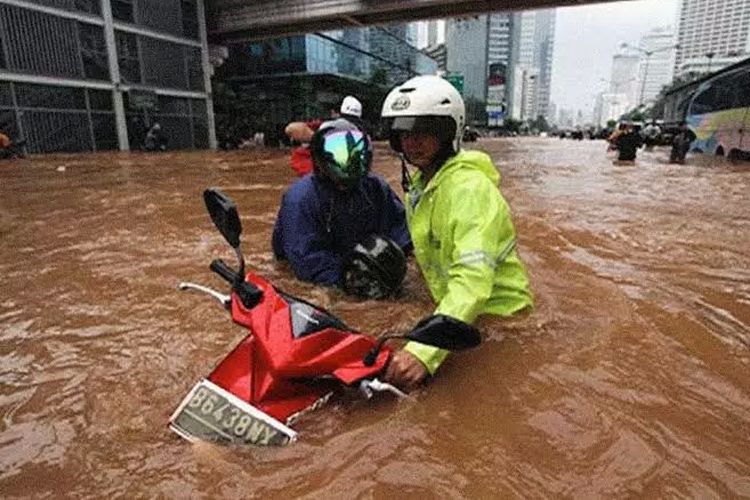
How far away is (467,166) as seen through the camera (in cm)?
238

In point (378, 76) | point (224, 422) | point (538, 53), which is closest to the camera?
point (224, 422)

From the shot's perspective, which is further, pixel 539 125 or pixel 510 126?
pixel 539 125

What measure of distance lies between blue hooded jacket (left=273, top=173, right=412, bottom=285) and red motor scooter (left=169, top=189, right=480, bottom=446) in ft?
5.29

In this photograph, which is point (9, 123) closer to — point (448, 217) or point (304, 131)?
point (304, 131)

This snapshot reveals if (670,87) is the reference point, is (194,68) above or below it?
above

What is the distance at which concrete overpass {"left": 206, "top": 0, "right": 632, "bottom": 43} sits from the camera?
73.3 ft

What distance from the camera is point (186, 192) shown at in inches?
365

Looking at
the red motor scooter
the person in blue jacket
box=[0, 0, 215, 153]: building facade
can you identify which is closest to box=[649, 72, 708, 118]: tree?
box=[0, 0, 215, 153]: building facade

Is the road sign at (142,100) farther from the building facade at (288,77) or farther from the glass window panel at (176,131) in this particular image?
the building facade at (288,77)

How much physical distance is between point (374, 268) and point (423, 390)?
115 centimetres

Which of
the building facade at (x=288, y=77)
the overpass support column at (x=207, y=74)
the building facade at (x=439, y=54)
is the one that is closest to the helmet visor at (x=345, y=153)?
the overpass support column at (x=207, y=74)

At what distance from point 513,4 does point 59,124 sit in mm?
18039

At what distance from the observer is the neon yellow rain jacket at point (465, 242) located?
81.2 inches

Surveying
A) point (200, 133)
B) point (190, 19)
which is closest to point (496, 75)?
point (190, 19)
